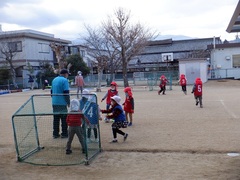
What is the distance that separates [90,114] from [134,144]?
1.45 metres

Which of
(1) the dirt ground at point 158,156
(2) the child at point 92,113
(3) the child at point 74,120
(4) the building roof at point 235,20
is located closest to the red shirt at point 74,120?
(3) the child at point 74,120

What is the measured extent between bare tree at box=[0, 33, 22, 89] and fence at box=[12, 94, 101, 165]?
33052mm

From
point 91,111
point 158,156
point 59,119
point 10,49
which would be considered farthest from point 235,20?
point 10,49

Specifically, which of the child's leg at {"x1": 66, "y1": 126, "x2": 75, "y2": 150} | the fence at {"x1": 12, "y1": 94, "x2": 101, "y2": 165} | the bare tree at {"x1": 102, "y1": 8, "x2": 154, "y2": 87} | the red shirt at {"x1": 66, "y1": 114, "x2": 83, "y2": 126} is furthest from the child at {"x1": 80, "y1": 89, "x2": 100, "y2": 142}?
the bare tree at {"x1": 102, "y1": 8, "x2": 154, "y2": 87}

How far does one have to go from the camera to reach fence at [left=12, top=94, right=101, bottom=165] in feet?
22.3

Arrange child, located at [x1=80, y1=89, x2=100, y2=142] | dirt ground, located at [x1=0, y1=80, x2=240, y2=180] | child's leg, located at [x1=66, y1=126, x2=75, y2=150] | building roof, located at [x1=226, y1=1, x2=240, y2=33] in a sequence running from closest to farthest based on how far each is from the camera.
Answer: dirt ground, located at [x1=0, y1=80, x2=240, y2=180] < child's leg, located at [x1=66, y1=126, x2=75, y2=150] < child, located at [x1=80, y1=89, x2=100, y2=142] < building roof, located at [x1=226, y1=1, x2=240, y2=33]

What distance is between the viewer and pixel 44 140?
8.29m

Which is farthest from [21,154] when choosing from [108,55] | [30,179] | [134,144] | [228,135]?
[108,55]

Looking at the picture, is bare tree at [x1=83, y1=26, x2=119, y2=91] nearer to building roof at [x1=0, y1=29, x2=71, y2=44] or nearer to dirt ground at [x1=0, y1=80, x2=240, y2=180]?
building roof at [x1=0, y1=29, x2=71, y2=44]

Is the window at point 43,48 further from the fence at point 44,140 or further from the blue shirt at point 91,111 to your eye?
the blue shirt at point 91,111

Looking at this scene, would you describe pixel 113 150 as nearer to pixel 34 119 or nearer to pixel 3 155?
pixel 34 119

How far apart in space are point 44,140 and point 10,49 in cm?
3455

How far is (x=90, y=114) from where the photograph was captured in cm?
716

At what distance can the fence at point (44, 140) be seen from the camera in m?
6.81
